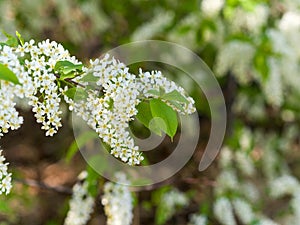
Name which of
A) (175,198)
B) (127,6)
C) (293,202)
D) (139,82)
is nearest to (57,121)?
(139,82)

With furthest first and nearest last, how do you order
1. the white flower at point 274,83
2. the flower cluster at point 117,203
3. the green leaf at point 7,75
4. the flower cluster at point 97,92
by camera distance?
the white flower at point 274,83
the flower cluster at point 117,203
the flower cluster at point 97,92
the green leaf at point 7,75

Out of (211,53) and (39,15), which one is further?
(39,15)

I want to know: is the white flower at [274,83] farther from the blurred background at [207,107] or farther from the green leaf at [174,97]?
the green leaf at [174,97]

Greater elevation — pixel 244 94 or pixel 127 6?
pixel 127 6

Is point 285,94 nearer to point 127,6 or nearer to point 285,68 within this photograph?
point 285,68

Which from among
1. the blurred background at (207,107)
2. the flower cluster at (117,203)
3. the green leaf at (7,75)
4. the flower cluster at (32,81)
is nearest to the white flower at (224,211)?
the blurred background at (207,107)

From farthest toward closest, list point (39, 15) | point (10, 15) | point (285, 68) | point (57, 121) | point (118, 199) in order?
point (39, 15) → point (10, 15) → point (285, 68) → point (118, 199) → point (57, 121)

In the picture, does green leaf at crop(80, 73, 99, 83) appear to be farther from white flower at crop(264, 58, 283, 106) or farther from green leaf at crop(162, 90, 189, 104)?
white flower at crop(264, 58, 283, 106)
